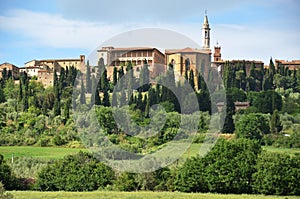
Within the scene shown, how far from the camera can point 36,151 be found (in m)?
30.8

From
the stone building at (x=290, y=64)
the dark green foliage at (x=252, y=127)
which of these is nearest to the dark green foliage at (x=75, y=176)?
the dark green foliage at (x=252, y=127)

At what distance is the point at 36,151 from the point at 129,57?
26.5m

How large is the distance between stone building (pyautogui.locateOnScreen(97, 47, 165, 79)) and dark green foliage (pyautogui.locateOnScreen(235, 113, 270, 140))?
14.6 m

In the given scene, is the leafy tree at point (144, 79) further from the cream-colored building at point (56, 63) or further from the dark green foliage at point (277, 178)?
the dark green foliage at point (277, 178)

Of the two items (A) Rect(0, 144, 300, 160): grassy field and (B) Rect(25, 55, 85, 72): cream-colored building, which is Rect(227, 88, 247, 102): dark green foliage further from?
(B) Rect(25, 55, 85, 72): cream-colored building

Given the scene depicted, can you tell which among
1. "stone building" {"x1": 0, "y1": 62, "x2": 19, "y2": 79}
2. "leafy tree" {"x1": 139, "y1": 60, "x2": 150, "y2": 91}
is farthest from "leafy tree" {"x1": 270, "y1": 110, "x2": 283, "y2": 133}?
"stone building" {"x1": 0, "y1": 62, "x2": 19, "y2": 79}

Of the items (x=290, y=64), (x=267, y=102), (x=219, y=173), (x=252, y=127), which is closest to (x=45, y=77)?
(x=267, y=102)

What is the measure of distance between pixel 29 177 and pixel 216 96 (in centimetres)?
2592

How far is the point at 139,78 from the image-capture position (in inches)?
1887

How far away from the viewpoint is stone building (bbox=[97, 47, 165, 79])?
52525mm

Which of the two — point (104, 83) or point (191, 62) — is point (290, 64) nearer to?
point (191, 62)

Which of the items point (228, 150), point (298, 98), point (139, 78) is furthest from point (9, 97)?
point (228, 150)

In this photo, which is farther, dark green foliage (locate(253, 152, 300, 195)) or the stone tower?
the stone tower

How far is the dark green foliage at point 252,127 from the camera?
36.0 meters
